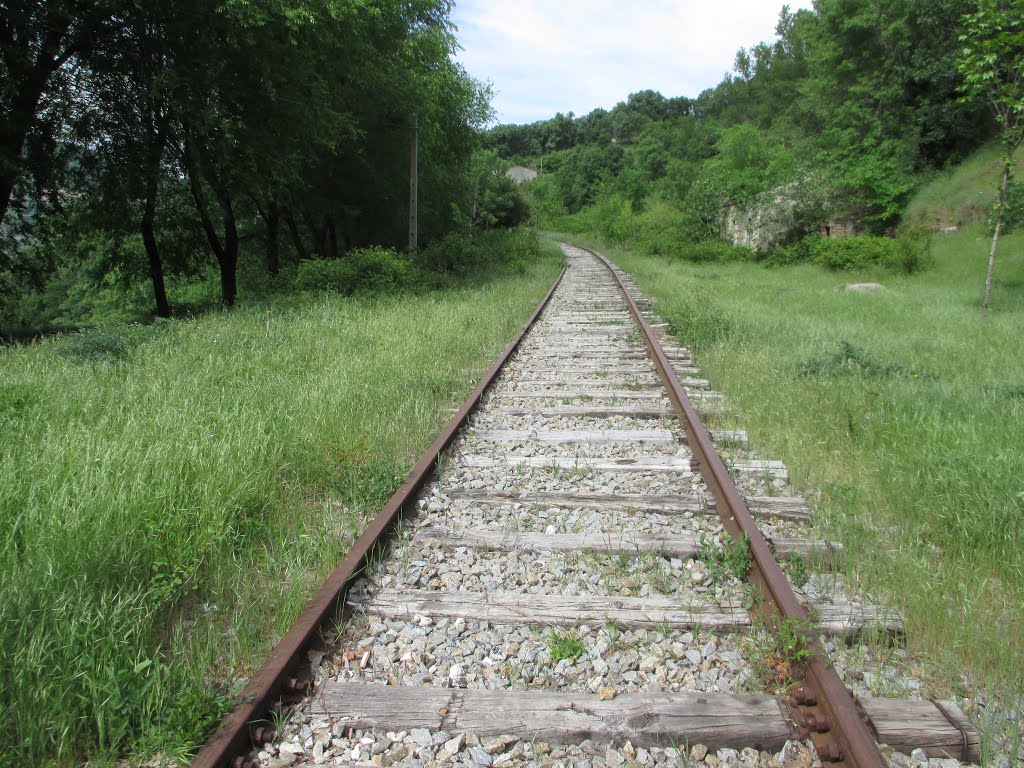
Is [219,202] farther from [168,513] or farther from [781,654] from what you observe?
[781,654]

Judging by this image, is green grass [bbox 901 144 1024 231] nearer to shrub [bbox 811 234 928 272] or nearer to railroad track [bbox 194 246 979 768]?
shrub [bbox 811 234 928 272]

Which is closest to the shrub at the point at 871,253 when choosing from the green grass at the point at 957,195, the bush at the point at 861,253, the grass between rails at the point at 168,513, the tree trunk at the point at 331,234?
the bush at the point at 861,253

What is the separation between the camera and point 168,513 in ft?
10.5

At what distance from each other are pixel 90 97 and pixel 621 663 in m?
15.5

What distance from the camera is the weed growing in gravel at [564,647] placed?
2.47 m

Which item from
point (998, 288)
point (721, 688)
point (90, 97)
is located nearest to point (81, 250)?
point (90, 97)

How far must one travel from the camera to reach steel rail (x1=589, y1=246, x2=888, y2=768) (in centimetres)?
189

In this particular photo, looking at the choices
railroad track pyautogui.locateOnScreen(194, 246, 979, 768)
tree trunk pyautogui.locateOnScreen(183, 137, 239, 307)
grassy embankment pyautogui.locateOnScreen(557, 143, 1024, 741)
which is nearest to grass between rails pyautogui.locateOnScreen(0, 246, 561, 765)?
railroad track pyautogui.locateOnScreen(194, 246, 979, 768)

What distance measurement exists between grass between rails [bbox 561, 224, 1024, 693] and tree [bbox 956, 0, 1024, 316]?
2.86m

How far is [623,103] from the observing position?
122 meters

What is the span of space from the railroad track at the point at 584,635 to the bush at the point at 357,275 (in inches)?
423

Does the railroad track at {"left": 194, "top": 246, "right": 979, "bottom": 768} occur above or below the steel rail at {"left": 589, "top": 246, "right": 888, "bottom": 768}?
below

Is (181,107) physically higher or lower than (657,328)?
higher

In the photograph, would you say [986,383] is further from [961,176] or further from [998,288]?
[961,176]
